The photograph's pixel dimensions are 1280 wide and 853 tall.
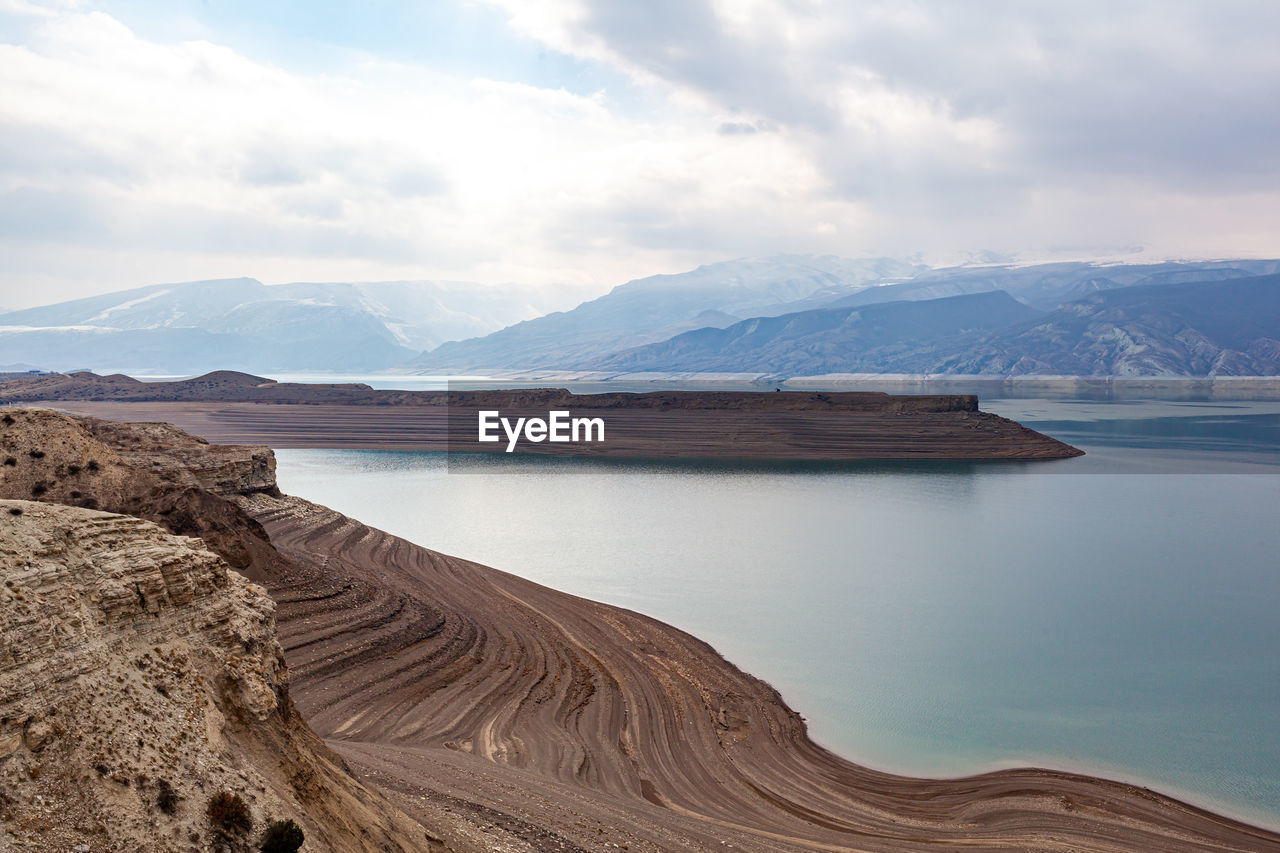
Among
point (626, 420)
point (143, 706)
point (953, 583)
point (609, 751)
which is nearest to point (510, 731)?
point (609, 751)

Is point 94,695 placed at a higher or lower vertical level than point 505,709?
higher

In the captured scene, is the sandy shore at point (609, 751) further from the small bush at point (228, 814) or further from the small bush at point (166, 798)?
the small bush at point (166, 798)

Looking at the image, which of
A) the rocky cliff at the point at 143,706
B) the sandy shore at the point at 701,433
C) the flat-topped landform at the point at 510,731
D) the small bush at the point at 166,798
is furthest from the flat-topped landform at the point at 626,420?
the small bush at the point at 166,798

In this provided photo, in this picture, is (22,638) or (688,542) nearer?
(22,638)

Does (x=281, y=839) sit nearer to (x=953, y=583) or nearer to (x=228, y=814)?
(x=228, y=814)

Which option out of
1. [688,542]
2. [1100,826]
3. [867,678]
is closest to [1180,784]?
[1100,826]

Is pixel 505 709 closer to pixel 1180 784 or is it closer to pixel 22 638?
pixel 22 638
